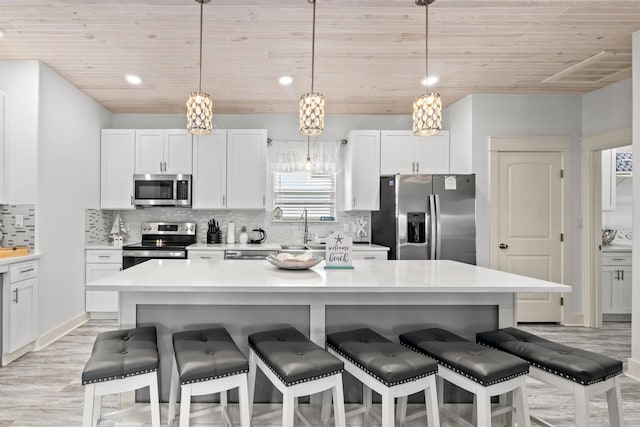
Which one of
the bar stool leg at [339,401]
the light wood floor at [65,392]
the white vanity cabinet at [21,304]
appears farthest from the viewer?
A: the white vanity cabinet at [21,304]

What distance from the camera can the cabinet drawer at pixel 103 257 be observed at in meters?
4.64

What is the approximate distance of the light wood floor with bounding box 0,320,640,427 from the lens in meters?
2.47

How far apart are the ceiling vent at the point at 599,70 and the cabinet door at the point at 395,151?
63.1 inches

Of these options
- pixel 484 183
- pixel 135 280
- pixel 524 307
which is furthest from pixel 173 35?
pixel 524 307

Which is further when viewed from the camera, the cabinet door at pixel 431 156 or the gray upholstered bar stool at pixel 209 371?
the cabinet door at pixel 431 156

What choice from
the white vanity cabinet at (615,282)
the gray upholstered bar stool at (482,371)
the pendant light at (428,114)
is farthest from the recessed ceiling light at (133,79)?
the white vanity cabinet at (615,282)

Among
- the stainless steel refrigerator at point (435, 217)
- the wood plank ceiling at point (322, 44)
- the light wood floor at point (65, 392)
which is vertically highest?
the wood plank ceiling at point (322, 44)

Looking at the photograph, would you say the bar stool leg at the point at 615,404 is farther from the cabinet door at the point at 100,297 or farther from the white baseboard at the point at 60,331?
the cabinet door at the point at 100,297

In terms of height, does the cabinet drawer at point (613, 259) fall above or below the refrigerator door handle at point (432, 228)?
below

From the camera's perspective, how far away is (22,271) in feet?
11.4

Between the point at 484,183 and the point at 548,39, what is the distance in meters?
1.73

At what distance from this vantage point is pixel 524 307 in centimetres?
462

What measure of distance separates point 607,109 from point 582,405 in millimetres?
3820

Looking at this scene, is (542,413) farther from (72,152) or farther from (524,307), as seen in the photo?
(72,152)
